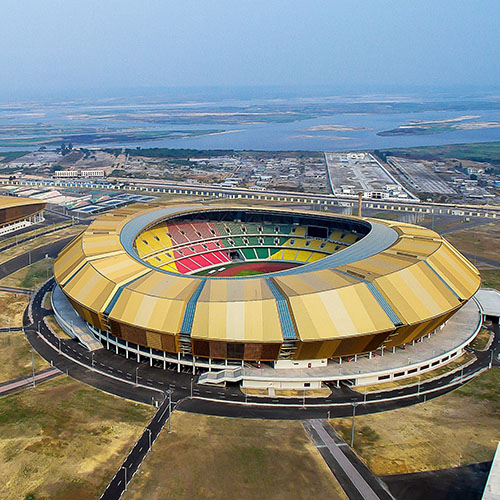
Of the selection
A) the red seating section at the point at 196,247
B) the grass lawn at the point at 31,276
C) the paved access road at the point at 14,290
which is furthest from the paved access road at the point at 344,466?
the grass lawn at the point at 31,276

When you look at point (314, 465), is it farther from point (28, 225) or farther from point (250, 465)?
point (28, 225)

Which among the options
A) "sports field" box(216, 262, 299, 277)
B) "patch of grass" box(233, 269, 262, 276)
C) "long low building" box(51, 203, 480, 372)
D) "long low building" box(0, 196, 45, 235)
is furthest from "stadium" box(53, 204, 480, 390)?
"long low building" box(0, 196, 45, 235)

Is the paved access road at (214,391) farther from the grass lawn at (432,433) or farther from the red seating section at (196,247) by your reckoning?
the red seating section at (196,247)

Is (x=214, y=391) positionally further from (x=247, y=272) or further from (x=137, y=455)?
(x=247, y=272)

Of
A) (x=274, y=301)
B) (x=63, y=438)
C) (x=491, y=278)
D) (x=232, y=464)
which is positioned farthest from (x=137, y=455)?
(x=491, y=278)

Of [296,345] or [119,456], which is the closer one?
[119,456]

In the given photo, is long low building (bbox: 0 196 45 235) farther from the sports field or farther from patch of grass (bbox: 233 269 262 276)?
patch of grass (bbox: 233 269 262 276)

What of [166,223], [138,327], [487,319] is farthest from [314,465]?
[166,223]
